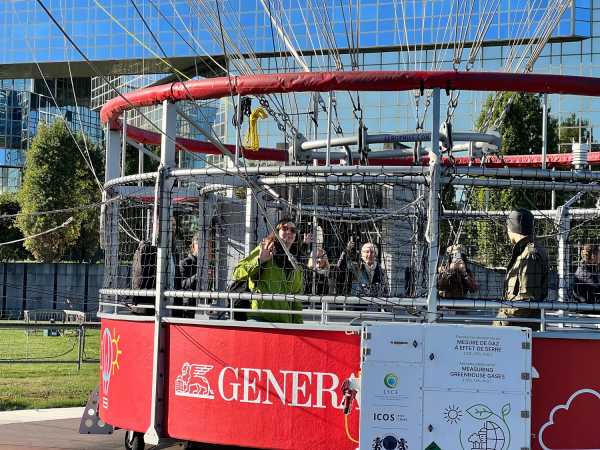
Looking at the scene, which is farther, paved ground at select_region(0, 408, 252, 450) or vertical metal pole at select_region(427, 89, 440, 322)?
paved ground at select_region(0, 408, 252, 450)

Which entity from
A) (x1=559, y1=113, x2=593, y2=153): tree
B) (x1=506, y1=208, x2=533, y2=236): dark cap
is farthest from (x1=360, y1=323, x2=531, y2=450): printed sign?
(x1=559, y1=113, x2=593, y2=153): tree

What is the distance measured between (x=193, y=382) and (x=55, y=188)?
135ft

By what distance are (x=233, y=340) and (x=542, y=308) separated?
2.46 meters

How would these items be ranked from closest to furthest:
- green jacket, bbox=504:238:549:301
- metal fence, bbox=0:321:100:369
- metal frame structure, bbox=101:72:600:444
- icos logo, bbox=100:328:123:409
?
metal frame structure, bbox=101:72:600:444 → green jacket, bbox=504:238:549:301 → icos logo, bbox=100:328:123:409 → metal fence, bbox=0:321:100:369

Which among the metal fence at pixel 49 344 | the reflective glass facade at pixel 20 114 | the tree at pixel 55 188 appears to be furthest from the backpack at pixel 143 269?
the reflective glass facade at pixel 20 114

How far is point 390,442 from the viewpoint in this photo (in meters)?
6.40

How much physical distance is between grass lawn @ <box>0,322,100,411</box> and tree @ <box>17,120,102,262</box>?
2357 cm

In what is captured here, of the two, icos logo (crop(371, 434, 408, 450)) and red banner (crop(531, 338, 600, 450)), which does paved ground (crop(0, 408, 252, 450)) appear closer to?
icos logo (crop(371, 434, 408, 450))

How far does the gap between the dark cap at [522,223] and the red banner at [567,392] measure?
1.06 m

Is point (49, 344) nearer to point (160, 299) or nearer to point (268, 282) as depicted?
point (160, 299)

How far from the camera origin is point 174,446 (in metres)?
9.79

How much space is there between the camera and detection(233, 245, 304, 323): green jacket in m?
7.66

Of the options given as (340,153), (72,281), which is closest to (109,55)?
(72,281)

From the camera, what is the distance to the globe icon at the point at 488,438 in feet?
20.7
